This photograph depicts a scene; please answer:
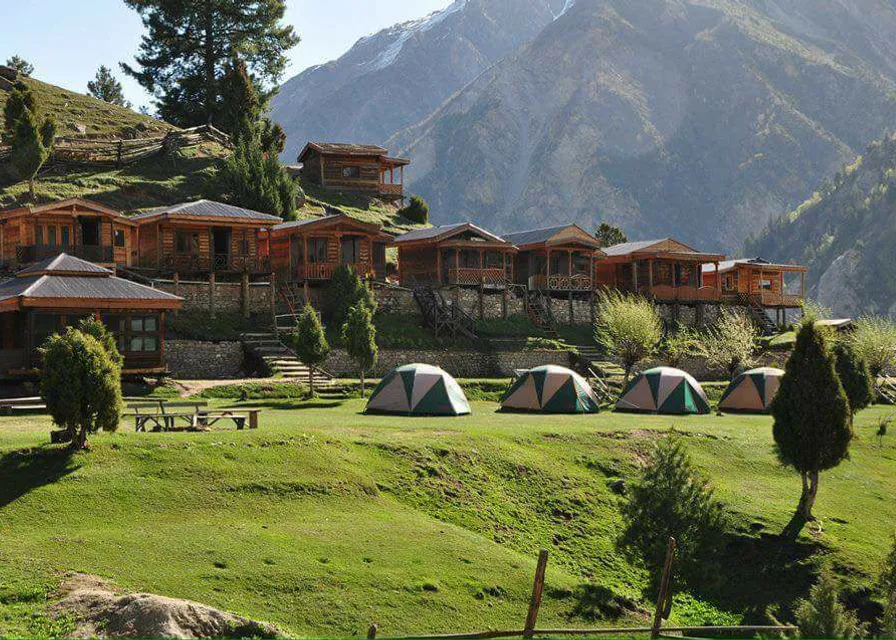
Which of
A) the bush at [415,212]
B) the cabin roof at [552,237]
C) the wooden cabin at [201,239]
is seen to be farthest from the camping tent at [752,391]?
the bush at [415,212]

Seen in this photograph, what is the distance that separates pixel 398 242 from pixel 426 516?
39.8m

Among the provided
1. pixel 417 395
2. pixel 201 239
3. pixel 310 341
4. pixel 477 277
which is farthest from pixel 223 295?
pixel 417 395

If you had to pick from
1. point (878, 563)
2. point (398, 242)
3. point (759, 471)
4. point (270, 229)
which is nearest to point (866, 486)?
point (759, 471)

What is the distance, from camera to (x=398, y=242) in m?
61.5

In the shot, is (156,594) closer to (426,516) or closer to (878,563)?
(426,516)

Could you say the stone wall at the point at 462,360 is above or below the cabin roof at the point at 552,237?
below

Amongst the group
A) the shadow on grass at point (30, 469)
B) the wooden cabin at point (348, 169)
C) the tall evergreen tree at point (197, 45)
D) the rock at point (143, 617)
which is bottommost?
the rock at point (143, 617)

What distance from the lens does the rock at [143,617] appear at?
595 inches

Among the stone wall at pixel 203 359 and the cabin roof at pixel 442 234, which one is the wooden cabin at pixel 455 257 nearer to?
the cabin roof at pixel 442 234

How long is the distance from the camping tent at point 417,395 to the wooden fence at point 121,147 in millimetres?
42885

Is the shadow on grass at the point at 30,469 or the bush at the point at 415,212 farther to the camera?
the bush at the point at 415,212

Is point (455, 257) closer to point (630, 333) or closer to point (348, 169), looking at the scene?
point (630, 333)

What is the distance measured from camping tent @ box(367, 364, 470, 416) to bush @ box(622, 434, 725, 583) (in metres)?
13.6

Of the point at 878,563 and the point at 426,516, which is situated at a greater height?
the point at 426,516
